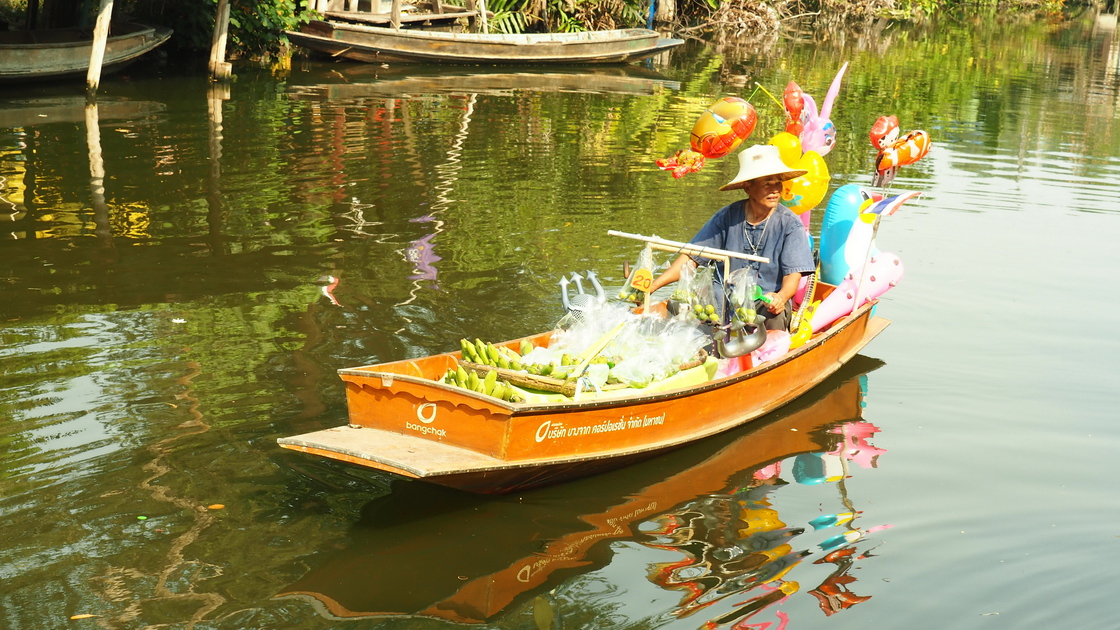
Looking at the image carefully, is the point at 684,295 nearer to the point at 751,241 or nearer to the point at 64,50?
the point at 751,241

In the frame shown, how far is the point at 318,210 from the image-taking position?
11.1m

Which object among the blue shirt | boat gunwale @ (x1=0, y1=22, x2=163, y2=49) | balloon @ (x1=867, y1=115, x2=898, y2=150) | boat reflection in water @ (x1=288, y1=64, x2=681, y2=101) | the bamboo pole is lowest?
the blue shirt

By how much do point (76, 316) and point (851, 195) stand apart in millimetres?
5919

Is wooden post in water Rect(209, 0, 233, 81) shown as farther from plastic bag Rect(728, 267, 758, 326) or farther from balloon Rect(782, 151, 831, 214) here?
plastic bag Rect(728, 267, 758, 326)

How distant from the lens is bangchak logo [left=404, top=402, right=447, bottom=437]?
17.2ft

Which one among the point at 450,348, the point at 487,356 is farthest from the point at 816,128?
the point at 487,356

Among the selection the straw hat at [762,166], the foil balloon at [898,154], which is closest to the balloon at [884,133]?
the foil balloon at [898,154]

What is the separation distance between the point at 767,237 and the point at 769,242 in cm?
4

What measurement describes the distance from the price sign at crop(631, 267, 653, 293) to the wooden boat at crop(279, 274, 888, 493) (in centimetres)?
72

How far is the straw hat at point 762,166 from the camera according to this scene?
6.53 metres

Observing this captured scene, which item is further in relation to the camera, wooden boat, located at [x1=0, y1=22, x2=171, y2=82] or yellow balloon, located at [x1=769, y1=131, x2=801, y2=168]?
wooden boat, located at [x1=0, y1=22, x2=171, y2=82]

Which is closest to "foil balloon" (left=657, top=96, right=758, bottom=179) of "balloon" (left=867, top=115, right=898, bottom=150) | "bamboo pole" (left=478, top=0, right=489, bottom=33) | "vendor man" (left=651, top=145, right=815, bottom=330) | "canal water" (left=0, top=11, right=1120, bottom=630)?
"vendor man" (left=651, top=145, right=815, bottom=330)

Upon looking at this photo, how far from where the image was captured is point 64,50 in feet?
54.5

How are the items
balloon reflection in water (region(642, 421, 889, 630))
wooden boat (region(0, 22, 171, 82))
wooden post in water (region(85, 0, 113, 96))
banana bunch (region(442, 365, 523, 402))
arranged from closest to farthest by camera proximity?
balloon reflection in water (region(642, 421, 889, 630)) → banana bunch (region(442, 365, 523, 402)) → wooden post in water (region(85, 0, 113, 96)) → wooden boat (region(0, 22, 171, 82))
